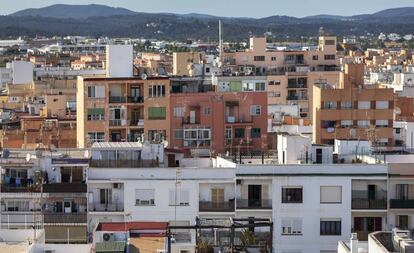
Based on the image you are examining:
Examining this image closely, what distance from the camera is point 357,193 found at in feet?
103

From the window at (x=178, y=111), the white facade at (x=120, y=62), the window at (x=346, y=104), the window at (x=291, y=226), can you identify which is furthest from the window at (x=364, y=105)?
the window at (x=291, y=226)

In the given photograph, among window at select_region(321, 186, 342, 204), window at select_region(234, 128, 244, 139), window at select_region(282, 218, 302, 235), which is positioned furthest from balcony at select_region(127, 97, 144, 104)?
window at select_region(321, 186, 342, 204)

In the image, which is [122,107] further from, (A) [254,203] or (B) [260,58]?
(B) [260,58]

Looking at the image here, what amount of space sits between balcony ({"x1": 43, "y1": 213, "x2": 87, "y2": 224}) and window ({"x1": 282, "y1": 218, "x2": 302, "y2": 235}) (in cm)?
488

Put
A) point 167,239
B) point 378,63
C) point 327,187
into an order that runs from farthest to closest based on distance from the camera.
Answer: point 378,63
point 327,187
point 167,239

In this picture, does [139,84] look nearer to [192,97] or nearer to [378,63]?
[192,97]

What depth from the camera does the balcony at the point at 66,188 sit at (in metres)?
32.0

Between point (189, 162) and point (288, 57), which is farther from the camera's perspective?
point (288, 57)

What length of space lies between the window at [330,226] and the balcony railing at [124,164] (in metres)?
4.79

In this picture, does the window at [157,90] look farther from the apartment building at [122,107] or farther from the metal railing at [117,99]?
the metal railing at [117,99]

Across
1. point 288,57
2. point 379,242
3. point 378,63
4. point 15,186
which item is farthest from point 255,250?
point 378,63

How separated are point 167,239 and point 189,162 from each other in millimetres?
10521

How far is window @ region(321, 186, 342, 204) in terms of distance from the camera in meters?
31.2

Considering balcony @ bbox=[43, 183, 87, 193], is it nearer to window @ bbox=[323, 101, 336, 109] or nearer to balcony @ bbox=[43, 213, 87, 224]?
balcony @ bbox=[43, 213, 87, 224]
